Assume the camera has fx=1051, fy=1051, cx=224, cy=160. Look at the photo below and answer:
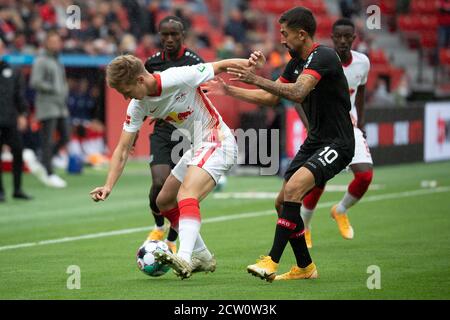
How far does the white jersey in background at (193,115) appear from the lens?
358 inches

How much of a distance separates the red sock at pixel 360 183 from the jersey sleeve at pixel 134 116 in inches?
159

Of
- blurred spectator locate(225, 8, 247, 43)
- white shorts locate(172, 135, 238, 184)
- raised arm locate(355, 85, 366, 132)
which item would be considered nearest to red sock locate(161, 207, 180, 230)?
white shorts locate(172, 135, 238, 184)

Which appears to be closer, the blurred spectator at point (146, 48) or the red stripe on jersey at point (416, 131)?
the red stripe on jersey at point (416, 131)

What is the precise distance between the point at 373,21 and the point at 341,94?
7.92 meters

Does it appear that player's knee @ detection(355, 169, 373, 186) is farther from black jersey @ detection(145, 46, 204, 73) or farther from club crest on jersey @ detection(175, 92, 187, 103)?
club crest on jersey @ detection(175, 92, 187, 103)

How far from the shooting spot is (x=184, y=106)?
9242 mm

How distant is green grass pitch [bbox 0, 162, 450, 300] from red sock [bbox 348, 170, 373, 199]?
543mm

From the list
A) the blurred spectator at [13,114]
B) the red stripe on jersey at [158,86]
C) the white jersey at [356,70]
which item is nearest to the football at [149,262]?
the red stripe on jersey at [158,86]

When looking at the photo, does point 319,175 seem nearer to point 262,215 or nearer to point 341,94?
point 341,94

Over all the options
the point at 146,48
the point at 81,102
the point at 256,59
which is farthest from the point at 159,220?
the point at 146,48

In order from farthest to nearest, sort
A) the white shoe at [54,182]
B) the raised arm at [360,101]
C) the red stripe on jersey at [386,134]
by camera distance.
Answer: the red stripe on jersey at [386,134]
the white shoe at [54,182]
the raised arm at [360,101]

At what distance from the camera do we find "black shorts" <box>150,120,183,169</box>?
11.8 m

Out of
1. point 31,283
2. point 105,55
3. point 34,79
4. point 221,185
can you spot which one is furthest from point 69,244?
point 105,55

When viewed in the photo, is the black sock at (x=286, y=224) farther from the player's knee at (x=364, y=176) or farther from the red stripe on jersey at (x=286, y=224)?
the player's knee at (x=364, y=176)
